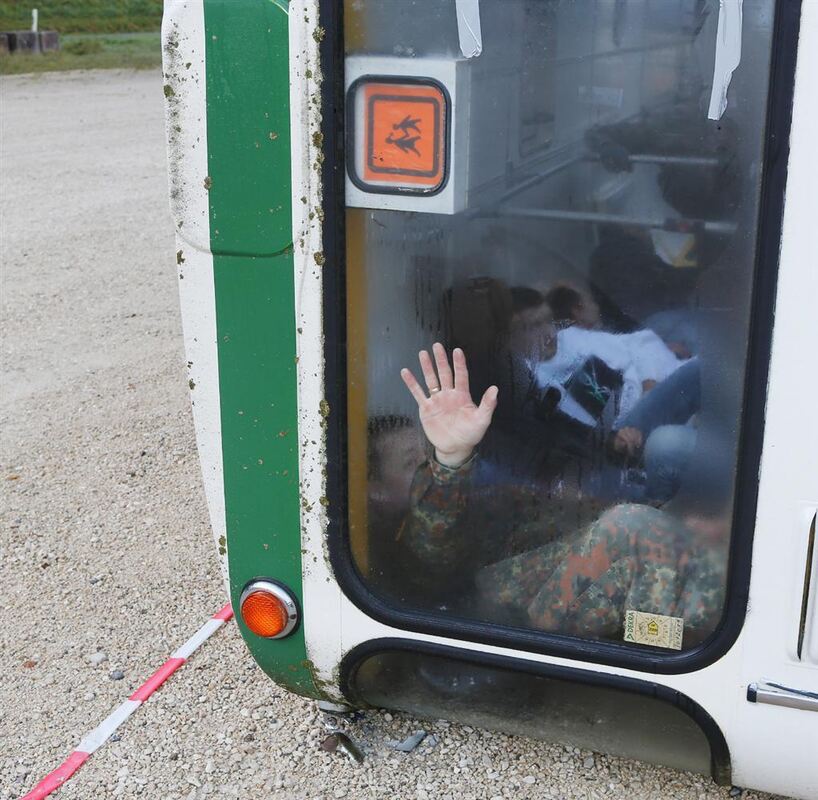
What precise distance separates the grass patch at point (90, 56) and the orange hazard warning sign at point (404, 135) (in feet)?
57.4

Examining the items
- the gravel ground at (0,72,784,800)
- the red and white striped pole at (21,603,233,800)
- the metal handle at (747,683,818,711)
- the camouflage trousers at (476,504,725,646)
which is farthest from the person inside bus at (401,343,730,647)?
the red and white striped pole at (21,603,233,800)

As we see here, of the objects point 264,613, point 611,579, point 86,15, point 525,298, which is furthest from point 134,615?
point 86,15

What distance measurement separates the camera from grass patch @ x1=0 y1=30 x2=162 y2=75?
19.6 meters

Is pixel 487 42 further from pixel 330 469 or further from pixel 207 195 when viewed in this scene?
pixel 330 469

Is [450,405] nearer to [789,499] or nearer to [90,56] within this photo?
[789,499]

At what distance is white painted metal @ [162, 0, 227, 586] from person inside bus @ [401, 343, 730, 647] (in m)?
0.43

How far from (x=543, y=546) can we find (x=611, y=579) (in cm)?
15

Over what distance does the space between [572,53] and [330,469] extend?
92 cm

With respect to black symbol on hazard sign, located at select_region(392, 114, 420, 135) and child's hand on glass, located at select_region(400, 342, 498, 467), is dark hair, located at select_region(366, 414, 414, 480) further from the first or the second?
black symbol on hazard sign, located at select_region(392, 114, 420, 135)

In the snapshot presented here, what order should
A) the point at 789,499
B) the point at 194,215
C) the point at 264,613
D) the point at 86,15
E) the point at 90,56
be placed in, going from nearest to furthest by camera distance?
1. the point at 789,499
2. the point at 194,215
3. the point at 264,613
4. the point at 90,56
5. the point at 86,15

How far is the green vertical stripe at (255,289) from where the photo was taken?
2.11 meters

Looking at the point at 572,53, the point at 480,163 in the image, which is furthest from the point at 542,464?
the point at 572,53

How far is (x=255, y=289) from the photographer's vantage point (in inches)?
88.0

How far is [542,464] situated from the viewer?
2166 mm
